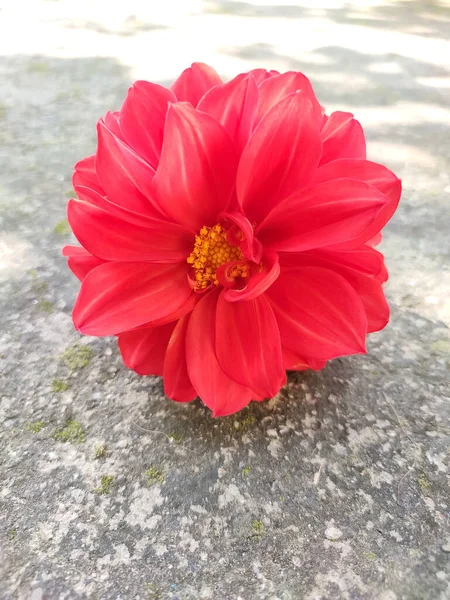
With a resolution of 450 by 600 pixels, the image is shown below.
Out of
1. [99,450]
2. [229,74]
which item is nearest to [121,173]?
[99,450]

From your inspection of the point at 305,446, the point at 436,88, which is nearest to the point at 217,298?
the point at 305,446

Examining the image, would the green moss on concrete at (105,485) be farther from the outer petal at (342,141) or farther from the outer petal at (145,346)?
the outer petal at (342,141)

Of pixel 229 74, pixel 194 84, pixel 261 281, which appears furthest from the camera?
pixel 229 74

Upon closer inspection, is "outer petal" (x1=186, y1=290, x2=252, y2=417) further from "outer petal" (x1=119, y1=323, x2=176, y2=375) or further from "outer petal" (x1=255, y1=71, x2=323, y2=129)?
"outer petal" (x1=255, y1=71, x2=323, y2=129)

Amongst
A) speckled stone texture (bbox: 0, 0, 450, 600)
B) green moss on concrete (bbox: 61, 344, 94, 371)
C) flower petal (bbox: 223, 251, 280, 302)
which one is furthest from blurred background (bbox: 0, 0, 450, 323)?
flower petal (bbox: 223, 251, 280, 302)

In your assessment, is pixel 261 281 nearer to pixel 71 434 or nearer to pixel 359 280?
pixel 359 280

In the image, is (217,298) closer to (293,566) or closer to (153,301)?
(153,301)

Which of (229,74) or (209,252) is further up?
(209,252)

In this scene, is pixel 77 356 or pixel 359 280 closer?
pixel 359 280
